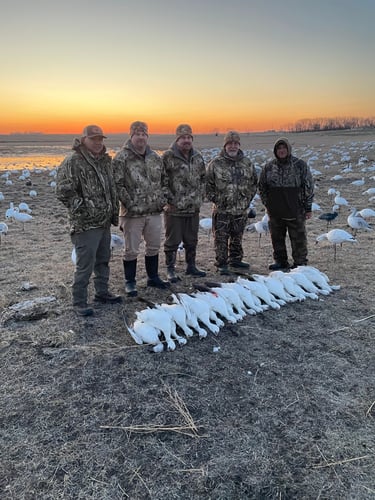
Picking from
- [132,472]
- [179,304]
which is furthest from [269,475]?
[179,304]

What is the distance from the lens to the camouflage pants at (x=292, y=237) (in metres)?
6.52

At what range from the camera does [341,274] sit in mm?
6449

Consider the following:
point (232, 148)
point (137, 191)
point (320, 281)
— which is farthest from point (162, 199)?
point (320, 281)

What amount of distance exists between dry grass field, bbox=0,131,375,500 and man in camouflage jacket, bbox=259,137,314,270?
1366 mm

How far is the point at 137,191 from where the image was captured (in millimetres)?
5340

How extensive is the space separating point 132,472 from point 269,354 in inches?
77.0

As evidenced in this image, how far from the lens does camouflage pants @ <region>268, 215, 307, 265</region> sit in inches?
257

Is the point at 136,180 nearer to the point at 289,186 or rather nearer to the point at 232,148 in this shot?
the point at 232,148

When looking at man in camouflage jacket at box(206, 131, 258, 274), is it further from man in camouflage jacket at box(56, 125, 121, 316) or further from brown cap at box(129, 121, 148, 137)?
man in camouflage jacket at box(56, 125, 121, 316)

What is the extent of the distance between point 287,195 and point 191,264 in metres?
1.97

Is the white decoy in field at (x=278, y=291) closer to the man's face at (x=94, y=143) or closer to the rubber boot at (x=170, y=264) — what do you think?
the rubber boot at (x=170, y=264)

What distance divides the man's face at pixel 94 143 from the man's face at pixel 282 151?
2.95 m

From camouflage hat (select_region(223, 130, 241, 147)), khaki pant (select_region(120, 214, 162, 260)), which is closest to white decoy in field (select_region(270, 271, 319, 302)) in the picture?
khaki pant (select_region(120, 214, 162, 260))

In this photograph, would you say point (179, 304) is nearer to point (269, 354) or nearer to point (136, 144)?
point (269, 354)
